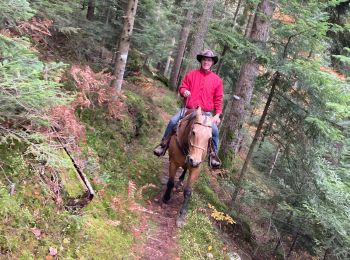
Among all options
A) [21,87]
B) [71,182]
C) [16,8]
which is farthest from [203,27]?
[21,87]

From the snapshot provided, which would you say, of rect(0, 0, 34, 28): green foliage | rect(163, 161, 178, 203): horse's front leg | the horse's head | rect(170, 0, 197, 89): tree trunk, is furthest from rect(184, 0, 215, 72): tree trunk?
rect(0, 0, 34, 28): green foliage

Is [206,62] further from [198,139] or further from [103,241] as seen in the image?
[103,241]

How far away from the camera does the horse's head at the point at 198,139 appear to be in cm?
734

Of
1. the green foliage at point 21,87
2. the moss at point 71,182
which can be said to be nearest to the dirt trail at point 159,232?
the moss at point 71,182

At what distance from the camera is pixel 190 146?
7.52m

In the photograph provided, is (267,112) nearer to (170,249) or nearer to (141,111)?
(141,111)

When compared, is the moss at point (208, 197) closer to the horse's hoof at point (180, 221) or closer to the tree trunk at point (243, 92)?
the horse's hoof at point (180, 221)

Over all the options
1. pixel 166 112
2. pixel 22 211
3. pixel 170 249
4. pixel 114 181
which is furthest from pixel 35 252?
pixel 166 112

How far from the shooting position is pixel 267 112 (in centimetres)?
1091

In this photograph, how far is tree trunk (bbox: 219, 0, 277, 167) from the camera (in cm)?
1207

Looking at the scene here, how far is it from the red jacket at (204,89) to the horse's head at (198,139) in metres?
1.47

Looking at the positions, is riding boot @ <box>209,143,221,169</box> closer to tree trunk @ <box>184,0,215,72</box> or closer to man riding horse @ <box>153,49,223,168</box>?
man riding horse @ <box>153,49,223,168</box>

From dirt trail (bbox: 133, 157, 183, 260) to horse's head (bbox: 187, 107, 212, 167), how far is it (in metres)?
1.43

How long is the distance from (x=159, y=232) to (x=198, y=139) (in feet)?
7.12
